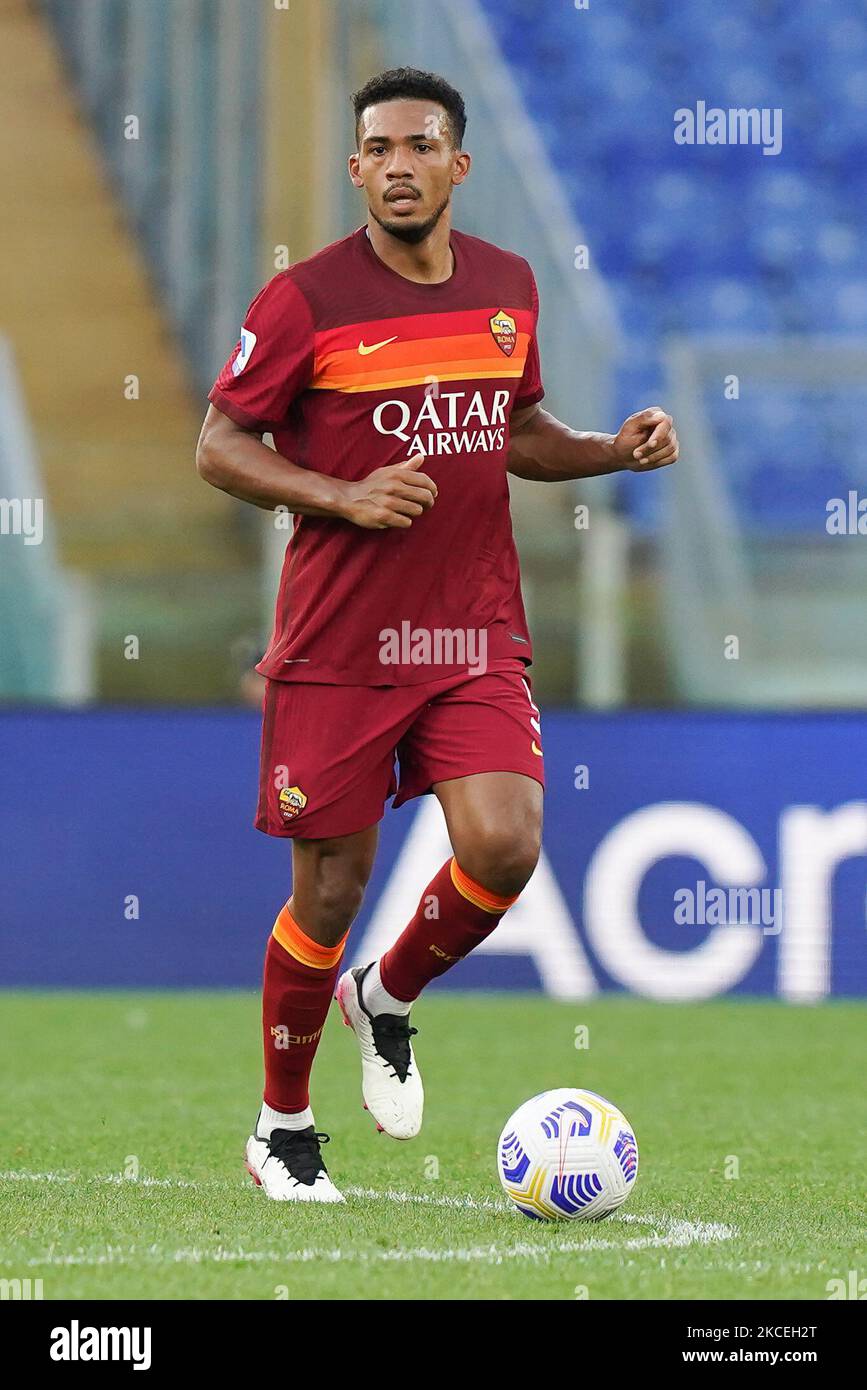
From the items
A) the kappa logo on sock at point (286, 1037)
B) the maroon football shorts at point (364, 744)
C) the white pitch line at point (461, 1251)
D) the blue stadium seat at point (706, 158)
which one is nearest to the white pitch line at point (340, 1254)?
the white pitch line at point (461, 1251)

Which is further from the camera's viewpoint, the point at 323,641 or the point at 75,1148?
the point at 75,1148

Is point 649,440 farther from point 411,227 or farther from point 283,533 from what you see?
point 283,533

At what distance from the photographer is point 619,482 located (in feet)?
35.2

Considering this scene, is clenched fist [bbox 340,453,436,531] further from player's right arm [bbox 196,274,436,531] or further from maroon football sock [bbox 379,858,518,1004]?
maroon football sock [bbox 379,858,518,1004]

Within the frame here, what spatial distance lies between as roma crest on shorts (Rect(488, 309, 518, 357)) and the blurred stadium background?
4.49 meters

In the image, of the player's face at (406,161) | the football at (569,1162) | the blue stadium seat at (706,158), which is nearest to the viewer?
the football at (569,1162)

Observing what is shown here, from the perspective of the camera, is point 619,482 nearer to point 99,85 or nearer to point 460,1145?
point 99,85

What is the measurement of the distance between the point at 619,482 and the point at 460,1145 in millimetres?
5897

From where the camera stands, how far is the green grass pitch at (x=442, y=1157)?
3639 millimetres

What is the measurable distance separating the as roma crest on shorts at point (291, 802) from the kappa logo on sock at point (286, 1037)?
47cm

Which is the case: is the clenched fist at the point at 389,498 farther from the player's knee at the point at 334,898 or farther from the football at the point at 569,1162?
the football at the point at 569,1162

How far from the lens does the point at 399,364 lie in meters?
4.39
